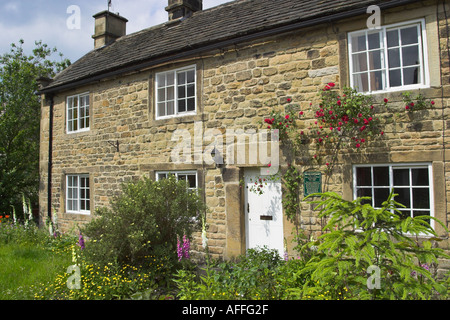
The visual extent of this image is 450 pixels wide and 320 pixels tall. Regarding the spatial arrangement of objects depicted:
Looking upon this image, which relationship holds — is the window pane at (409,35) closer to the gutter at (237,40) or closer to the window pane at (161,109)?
the gutter at (237,40)

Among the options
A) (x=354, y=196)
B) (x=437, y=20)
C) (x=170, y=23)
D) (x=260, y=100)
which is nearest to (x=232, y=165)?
(x=260, y=100)

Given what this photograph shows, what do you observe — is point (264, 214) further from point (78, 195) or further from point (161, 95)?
point (78, 195)

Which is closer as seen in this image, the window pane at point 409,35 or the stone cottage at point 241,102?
the stone cottage at point 241,102

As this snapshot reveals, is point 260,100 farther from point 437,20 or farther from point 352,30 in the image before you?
point 437,20

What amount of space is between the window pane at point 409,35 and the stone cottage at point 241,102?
4 cm

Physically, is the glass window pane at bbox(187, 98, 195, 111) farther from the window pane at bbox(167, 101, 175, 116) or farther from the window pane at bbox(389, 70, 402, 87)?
the window pane at bbox(389, 70, 402, 87)

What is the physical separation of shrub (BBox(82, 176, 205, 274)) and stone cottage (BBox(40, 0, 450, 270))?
1.91 meters

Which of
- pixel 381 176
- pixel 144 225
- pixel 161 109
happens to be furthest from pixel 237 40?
pixel 144 225

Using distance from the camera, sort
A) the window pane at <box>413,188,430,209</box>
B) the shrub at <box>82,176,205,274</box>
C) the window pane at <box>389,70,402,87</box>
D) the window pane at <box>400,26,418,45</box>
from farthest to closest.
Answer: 1. the window pane at <box>389,70,402,87</box>
2. the window pane at <box>400,26,418,45</box>
3. the window pane at <box>413,188,430,209</box>
4. the shrub at <box>82,176,205,274</box>

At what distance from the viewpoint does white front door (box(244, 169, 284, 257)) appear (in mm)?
7246

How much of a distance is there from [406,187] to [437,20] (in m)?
2.93

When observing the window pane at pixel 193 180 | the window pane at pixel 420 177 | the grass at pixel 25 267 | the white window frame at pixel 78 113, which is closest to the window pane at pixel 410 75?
the window pane at pixel 420 177

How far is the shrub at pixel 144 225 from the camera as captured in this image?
5.33m

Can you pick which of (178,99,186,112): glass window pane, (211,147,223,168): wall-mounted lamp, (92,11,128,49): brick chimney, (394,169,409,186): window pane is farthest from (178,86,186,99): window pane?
(92,11,128,49): brick chimney
